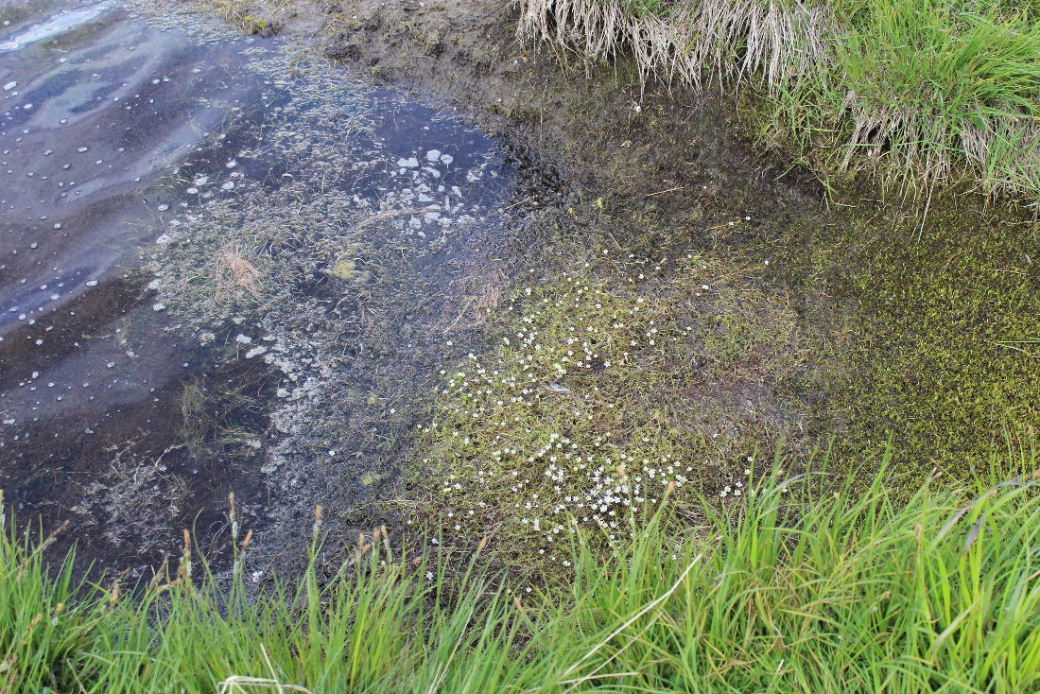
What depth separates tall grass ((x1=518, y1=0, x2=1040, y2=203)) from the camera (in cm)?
335

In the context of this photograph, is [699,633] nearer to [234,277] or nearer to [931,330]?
[931,330]

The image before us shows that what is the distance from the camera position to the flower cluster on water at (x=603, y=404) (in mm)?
2873

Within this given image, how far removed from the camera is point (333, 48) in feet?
14.9

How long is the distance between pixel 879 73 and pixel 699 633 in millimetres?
2545

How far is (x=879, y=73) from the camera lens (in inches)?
137

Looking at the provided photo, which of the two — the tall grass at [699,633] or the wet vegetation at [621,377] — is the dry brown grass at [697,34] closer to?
the wet vegetation at [621,377]

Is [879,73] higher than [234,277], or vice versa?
[879,73]

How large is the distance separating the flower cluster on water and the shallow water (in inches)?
17.6

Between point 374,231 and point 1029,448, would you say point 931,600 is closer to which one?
point 1029,448

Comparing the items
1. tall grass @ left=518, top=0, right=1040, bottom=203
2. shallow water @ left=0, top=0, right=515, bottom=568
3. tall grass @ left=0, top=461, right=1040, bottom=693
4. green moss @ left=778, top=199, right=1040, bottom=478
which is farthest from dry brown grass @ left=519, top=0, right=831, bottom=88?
tall grass @ left=0, top=461, right=1040, bottom=693

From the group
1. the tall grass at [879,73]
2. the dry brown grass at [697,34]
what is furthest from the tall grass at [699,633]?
the dry brown grass at [697,34]

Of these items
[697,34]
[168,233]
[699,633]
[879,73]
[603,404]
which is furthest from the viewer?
[697,34]

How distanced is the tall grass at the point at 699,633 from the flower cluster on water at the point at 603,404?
0.63 m

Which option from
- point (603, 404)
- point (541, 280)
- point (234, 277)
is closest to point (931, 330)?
point (603, 404)
